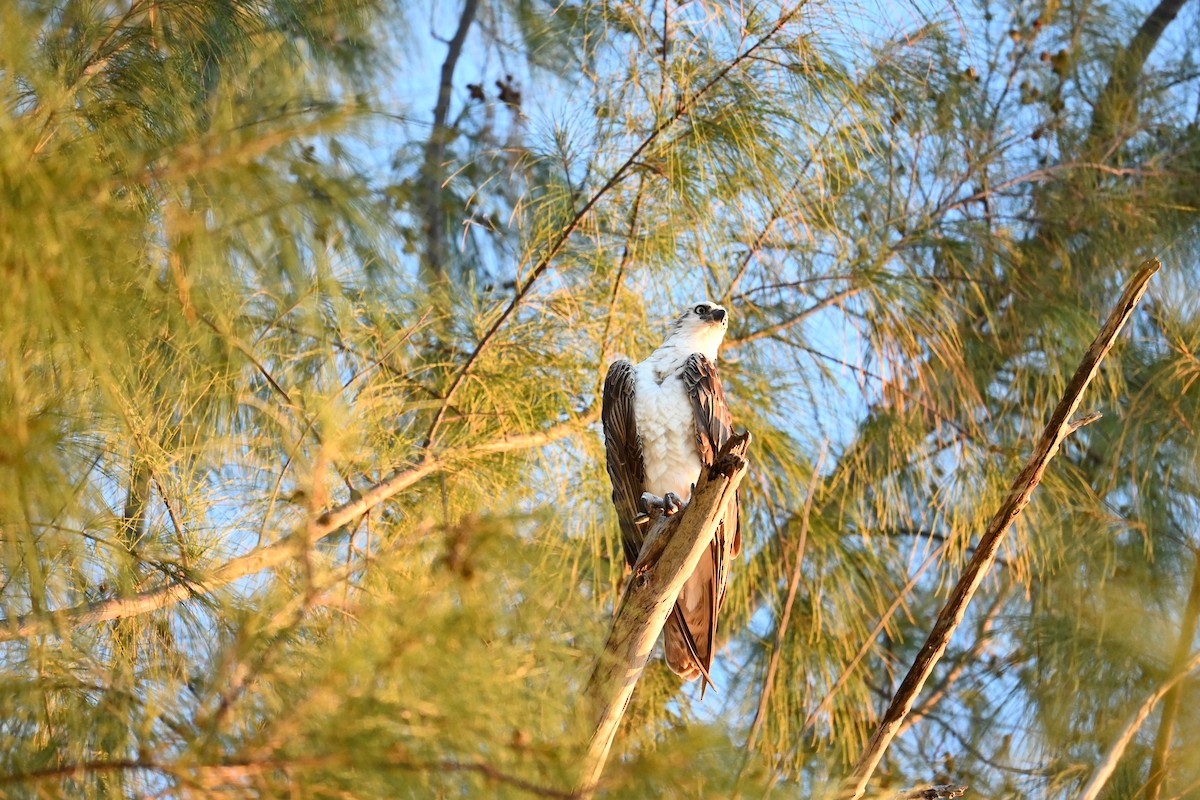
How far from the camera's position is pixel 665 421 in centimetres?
293

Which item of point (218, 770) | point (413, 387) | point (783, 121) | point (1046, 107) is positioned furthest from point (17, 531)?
point (1046, 107)

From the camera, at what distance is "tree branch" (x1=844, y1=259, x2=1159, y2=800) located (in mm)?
1794

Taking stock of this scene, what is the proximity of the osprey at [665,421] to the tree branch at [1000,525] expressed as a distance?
92cm

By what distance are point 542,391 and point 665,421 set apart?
1.05 ft

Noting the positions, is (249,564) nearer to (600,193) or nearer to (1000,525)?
(600,193)

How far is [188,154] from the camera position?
5.16 feet

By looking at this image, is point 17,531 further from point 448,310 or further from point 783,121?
point 783,121

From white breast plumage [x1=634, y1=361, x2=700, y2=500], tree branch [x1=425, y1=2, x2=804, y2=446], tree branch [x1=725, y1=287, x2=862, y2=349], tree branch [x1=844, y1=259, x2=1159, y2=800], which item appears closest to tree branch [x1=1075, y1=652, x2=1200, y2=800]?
tree branch [x1=844, y1=259, x2=1159, y2=800]

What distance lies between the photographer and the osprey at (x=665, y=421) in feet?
9.48

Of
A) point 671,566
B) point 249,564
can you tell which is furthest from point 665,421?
point 249,564

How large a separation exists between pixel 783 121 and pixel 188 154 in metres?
1.55

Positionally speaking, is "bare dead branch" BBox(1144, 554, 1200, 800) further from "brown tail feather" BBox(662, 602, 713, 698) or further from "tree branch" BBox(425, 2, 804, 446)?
"tree branch" BBox(425, 2, 804, 446)

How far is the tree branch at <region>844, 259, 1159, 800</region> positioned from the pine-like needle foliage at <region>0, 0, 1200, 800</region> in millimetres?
153

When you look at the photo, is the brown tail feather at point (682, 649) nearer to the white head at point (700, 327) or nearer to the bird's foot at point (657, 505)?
the bird's foot at point (657, 505)
